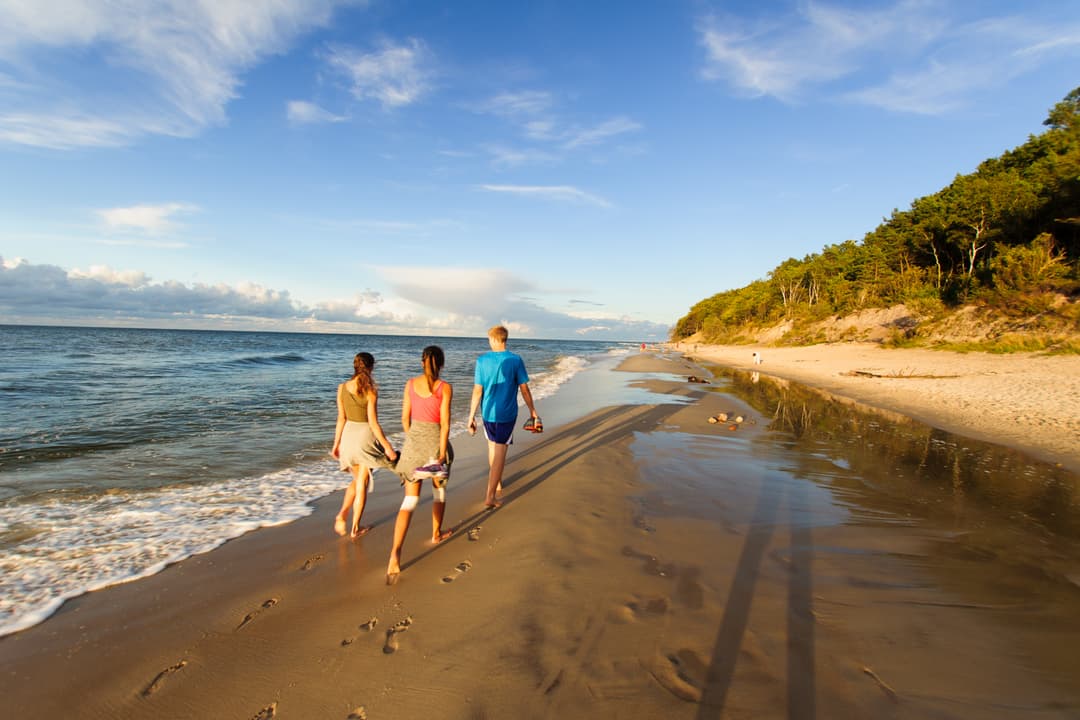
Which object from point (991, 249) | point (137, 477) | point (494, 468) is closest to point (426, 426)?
Answer: point (494, 468)

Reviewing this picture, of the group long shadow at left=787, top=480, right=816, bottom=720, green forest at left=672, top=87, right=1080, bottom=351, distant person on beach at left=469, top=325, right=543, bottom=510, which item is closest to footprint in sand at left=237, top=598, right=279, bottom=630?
distant person on beach at left=469, top=325, right=543, bottom=510

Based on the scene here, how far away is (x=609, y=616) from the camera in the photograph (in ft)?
10.8

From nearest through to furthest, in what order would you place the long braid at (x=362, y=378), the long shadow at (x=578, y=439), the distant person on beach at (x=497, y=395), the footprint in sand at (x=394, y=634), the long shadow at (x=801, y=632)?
the long shadow at (x=801, y=632) < the footprint in sand at (x=394, y=634) < the long braid at (x=362, y=378) < the long shadow at (x=578, y=439) < the distant person on beach at (x=497, y=395)

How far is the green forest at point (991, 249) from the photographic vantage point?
2558 centimetres

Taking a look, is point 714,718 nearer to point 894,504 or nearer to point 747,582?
point 747,582

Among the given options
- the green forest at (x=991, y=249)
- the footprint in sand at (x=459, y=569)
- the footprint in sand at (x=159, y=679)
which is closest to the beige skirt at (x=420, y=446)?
the footprint in sand at (x=459, y=569)

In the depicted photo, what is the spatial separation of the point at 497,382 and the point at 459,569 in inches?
86.5

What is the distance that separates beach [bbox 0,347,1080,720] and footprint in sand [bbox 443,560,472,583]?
23mm

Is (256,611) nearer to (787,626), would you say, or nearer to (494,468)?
(494,468)

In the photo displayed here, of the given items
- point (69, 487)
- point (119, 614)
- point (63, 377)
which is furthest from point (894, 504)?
point (63, 377)

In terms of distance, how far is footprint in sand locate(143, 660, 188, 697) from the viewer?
9.04 feet

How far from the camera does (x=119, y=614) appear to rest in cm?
363

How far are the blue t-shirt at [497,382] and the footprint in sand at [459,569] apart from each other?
5.79 feet

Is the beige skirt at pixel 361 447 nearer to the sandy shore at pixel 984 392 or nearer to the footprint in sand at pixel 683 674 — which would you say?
the footprint in sand at pixel 683 674
